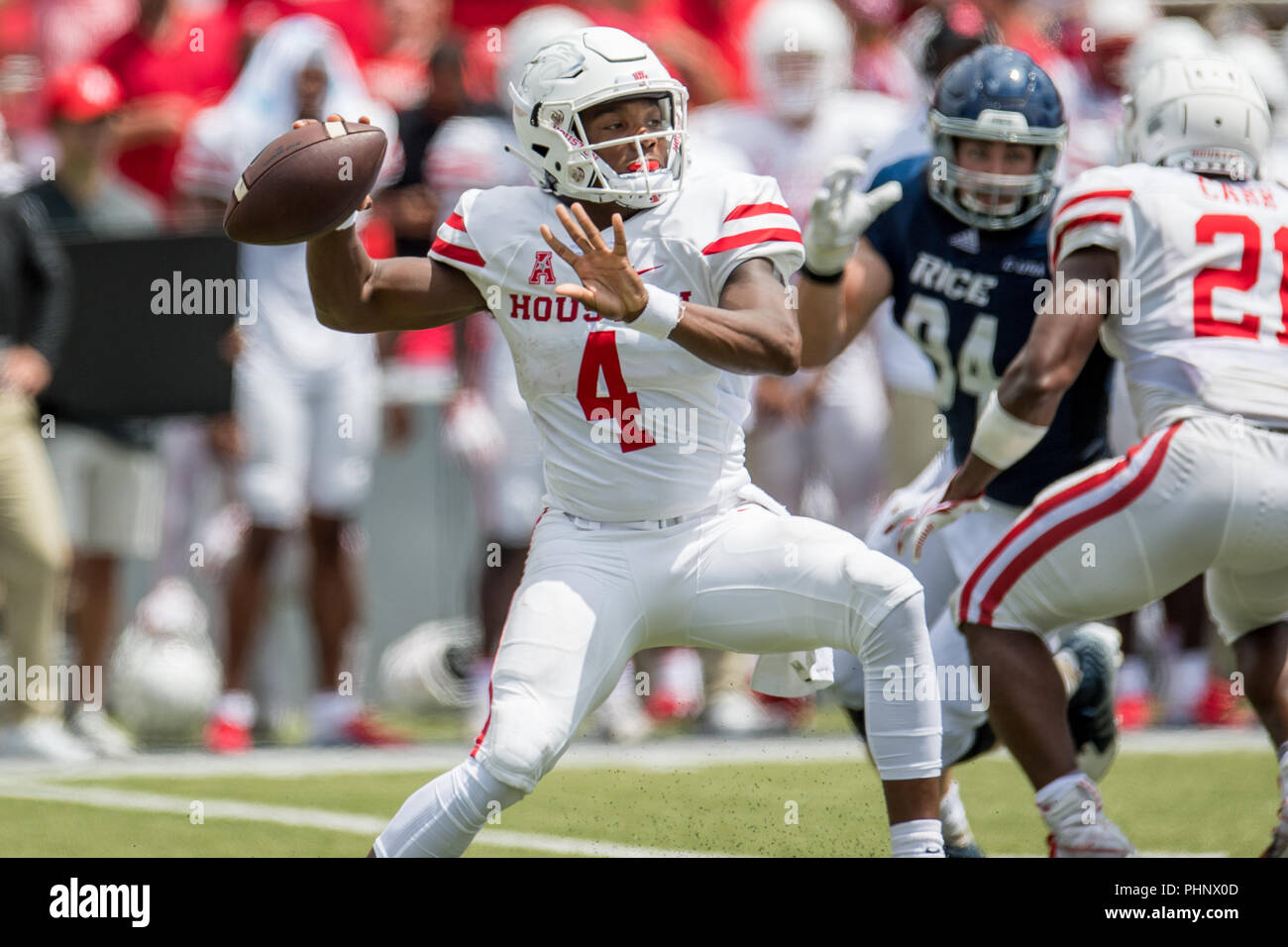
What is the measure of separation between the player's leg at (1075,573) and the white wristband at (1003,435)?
123mm

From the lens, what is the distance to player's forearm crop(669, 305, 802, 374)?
3.57 m

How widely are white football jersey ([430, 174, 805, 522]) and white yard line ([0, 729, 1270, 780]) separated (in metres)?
2.36

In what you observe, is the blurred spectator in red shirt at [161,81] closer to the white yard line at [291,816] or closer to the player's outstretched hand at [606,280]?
the white yard line at [291,816]

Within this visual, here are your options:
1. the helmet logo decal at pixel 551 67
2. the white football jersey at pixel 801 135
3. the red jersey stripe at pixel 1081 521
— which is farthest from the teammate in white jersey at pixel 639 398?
the white football jersey at pixel 801 135

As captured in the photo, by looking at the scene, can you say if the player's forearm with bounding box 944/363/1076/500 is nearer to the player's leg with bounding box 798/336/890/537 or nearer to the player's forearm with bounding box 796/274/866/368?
the player's forearm with bounding box 796/274/866/368

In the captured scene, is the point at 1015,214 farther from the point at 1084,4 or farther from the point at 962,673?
the point at 1084,4

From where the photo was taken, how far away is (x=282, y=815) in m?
5.25

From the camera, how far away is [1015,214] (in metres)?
4.61

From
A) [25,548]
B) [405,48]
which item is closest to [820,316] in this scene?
[25,548]

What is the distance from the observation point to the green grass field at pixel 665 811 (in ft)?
15.5
